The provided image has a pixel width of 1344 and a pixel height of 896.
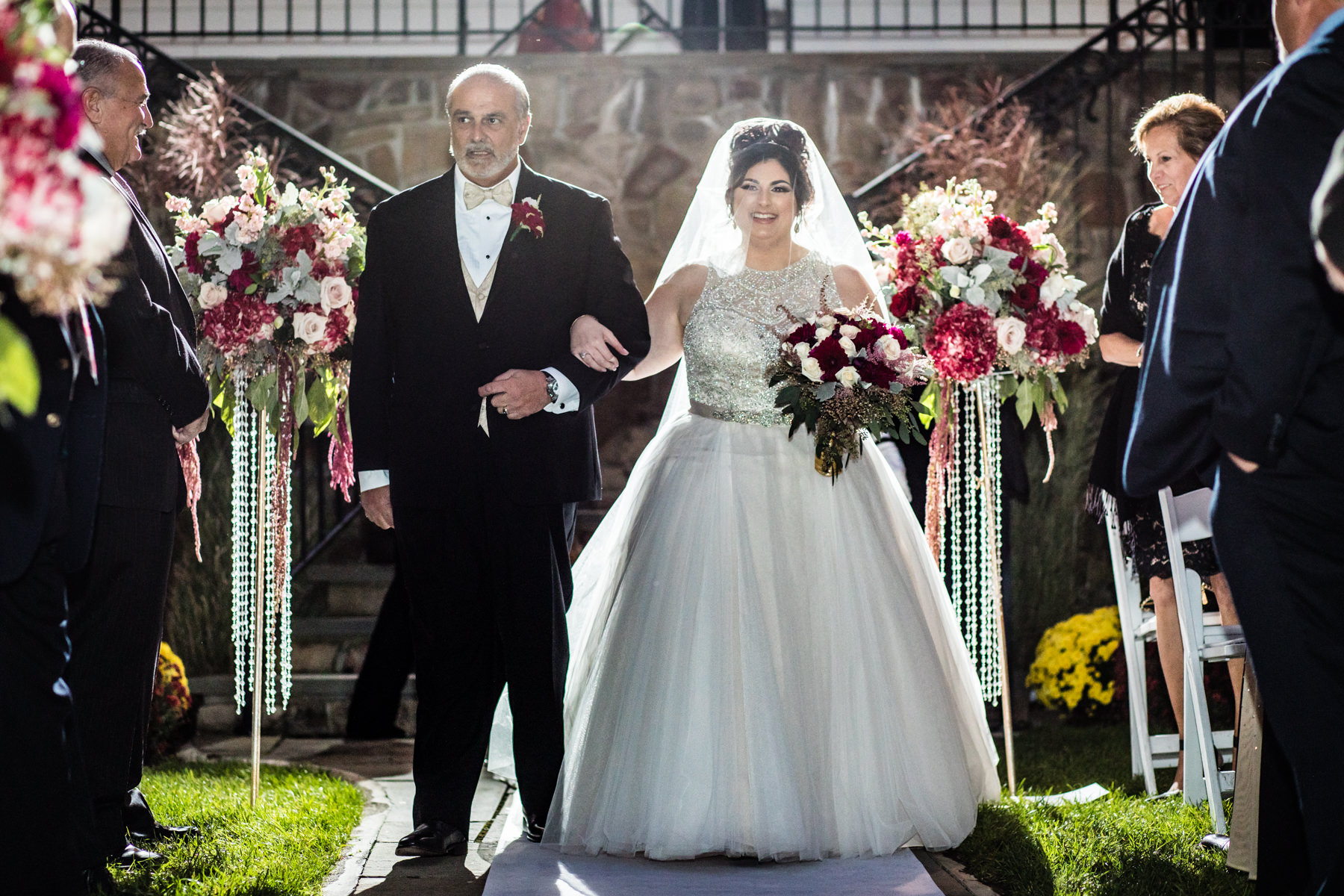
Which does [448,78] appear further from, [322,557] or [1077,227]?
[1077,227]

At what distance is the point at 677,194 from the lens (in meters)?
8.20

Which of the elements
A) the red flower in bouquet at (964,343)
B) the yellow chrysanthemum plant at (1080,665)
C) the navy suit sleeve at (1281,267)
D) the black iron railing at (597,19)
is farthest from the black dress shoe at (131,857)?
the black iron railing at (597,19)

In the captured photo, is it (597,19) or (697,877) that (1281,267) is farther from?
(597,19)

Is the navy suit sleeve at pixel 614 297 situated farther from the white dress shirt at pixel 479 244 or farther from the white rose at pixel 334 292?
the white rose at pixel 334 292

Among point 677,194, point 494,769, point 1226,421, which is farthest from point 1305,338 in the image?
point 677,194

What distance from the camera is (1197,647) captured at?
13.6 feet

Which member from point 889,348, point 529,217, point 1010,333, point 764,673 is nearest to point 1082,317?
point 1010,333

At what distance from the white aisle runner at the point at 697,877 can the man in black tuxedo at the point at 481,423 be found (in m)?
0.31

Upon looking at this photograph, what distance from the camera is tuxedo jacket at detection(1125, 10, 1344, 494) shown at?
221 centimetres

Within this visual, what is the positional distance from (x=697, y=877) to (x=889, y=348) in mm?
1573

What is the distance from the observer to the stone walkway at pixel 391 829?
11.4ft

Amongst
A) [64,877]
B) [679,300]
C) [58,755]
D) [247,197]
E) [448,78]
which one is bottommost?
[64,877]

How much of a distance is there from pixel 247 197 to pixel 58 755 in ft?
7.97

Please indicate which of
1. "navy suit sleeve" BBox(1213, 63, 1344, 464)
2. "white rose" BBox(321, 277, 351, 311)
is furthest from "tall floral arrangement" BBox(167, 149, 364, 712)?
"navy suit sleeve" BBox(1213, 63, 1344, 464)
